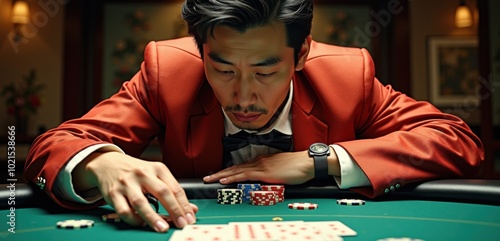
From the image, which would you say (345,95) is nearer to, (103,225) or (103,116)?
(103,116)

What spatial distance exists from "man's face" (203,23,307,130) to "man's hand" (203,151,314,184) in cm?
14

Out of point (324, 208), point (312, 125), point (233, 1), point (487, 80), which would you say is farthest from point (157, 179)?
point (487, 80)

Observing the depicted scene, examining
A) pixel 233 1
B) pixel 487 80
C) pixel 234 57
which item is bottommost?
pixel 487 80

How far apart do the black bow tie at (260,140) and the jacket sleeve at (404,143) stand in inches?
9.4

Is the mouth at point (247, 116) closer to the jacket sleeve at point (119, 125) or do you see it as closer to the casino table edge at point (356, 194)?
the casino table edge at point (356, 194)

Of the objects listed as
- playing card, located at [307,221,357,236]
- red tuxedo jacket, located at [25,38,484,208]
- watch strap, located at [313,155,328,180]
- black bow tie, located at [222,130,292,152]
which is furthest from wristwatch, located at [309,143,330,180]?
playing card, located at [307,221,357,236]

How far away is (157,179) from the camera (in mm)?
1265

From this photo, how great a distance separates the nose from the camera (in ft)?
5.30

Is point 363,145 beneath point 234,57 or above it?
beneath

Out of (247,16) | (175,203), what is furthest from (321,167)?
(175,203)

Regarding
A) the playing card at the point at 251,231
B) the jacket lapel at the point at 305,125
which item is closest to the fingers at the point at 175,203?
the playing card at the point at 251,231

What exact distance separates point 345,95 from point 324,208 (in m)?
0.62

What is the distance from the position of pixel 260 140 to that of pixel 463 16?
491cm

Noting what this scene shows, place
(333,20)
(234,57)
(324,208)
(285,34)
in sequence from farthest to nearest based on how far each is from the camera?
(333,20)
(285,34)
(234,57)
(324,208)
